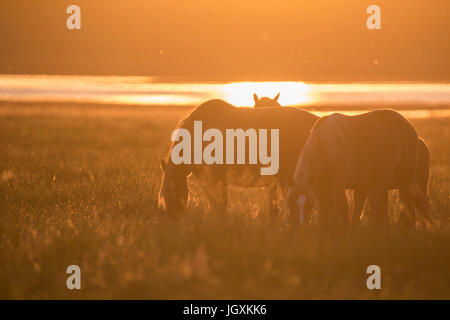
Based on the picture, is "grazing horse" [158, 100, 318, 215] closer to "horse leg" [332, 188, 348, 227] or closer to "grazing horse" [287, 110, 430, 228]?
"grazing horse" [287, 110, 430, 228]

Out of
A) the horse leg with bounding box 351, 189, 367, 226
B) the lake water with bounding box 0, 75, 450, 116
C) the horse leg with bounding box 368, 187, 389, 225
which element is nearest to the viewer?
the horse leg with bounding box 368, 187, 389, 225

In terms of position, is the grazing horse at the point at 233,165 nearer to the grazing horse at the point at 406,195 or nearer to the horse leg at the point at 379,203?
the grazing horse at the point at 406,195

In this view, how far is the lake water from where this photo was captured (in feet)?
162

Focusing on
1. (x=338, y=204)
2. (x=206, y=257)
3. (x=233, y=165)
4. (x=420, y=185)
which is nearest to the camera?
(x=206, y=257)

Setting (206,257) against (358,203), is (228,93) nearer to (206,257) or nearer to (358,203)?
(358,203)

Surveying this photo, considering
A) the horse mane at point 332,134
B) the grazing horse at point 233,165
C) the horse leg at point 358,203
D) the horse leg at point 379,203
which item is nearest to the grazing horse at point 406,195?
the horse leg at point 358,203

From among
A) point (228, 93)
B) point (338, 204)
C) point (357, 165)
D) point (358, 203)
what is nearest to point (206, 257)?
point (338, 204)

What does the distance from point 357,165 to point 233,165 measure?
178cm

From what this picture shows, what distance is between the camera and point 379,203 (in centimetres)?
755

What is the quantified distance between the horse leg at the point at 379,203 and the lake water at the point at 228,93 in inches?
1142

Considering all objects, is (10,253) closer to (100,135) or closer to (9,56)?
(100,135)

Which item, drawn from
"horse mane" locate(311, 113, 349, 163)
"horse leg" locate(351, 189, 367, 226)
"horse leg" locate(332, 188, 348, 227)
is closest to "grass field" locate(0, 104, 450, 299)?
"horse leg" locate(332, 188, 348, 227)

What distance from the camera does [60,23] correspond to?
9806cm

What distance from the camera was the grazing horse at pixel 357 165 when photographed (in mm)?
6941
